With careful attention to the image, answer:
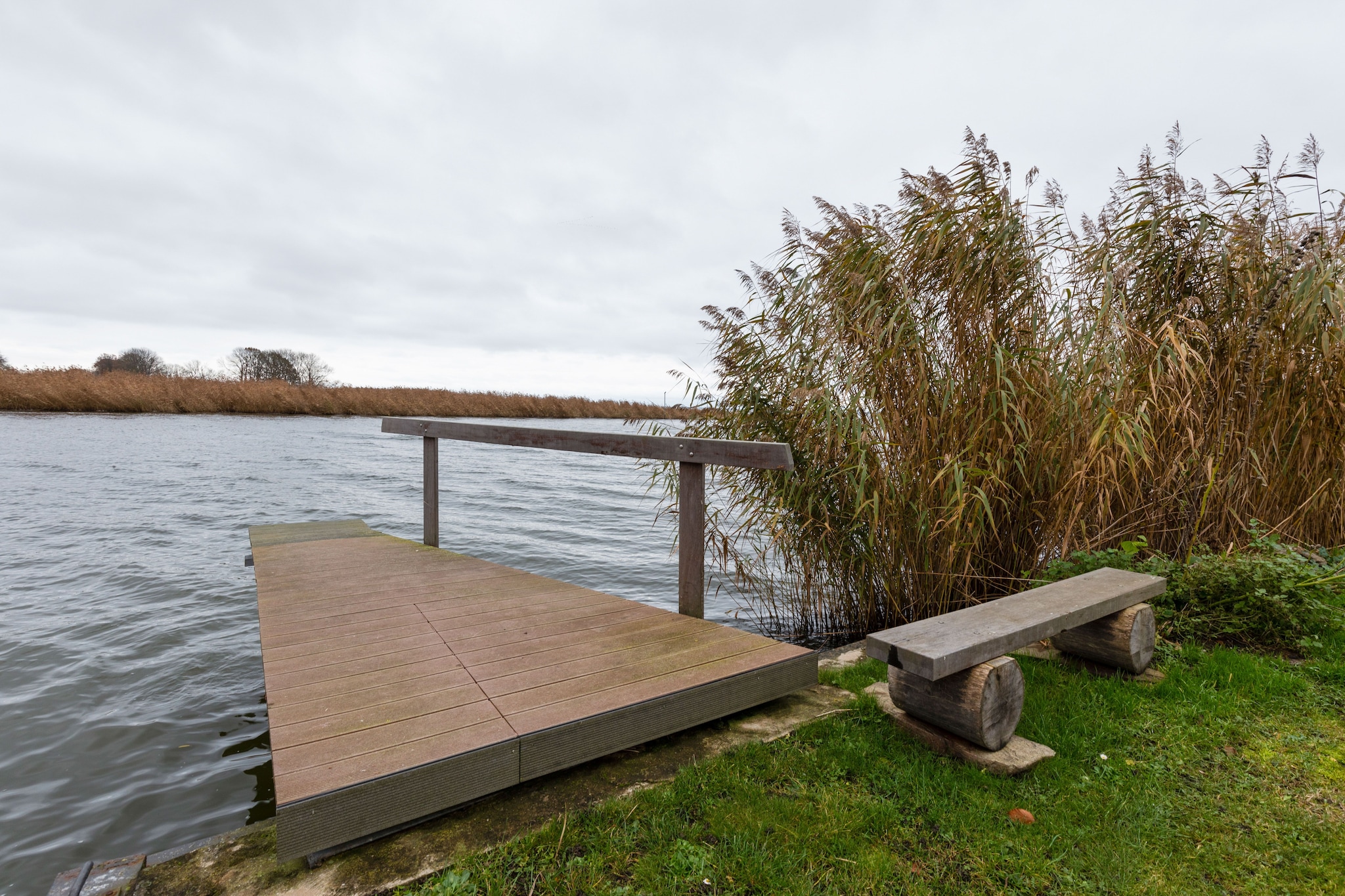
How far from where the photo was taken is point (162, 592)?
5.22 metres

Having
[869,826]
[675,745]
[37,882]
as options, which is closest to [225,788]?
[37,882]

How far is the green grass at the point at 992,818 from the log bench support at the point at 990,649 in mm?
156

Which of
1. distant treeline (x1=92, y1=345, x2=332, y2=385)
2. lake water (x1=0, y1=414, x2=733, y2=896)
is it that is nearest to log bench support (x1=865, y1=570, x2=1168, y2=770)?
lake water (x1=0, y1=414, x2=733, y2=896)

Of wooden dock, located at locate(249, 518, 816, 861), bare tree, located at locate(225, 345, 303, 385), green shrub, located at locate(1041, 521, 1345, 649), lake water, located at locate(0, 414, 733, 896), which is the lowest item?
lake water, located at locate(0, 414, 733, 896)

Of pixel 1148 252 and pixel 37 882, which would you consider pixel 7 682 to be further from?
pixel 1148 252

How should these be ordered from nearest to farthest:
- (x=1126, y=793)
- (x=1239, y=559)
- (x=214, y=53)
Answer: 1. (x=1126, y=793)
2. (x=1239, y=559)
3. (x=214, y=53)

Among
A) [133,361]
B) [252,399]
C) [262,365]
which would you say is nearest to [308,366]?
[262,365]

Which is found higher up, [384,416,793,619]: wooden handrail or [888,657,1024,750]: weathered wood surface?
[384,416,793,619]: wooden handrail

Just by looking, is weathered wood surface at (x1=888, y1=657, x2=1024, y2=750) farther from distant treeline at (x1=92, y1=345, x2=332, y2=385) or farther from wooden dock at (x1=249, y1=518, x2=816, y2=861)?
distant treeline at (x1=92, y1=345, x2=332, y2=385)

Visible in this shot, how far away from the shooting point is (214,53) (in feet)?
32.0

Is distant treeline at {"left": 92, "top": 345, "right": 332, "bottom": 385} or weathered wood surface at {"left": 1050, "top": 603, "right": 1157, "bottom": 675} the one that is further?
distant treeline at {"left": 92, "top": 345, "right": 332, "bottom": 385}

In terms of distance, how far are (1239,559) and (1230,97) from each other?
4983 millimetres

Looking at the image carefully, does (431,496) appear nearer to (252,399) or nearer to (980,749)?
(980,749)

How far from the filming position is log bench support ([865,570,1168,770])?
75.2 inches
